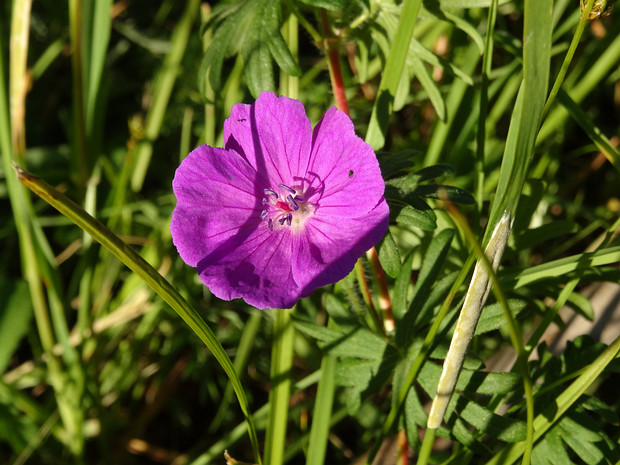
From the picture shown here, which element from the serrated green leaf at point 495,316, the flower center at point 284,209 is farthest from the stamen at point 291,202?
the serrated green leaf at point 495,316

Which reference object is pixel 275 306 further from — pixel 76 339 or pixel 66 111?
pixel 66 111

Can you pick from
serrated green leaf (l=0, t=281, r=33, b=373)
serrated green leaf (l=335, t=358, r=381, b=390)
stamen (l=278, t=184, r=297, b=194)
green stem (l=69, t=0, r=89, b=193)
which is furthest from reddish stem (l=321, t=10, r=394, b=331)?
serrated green leaf (l=0, t=281, r=33, b=373)

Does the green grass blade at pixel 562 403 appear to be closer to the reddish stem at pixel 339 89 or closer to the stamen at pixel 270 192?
the reddish stem at pixel 339 89

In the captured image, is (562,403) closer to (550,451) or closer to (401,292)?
(550,451)

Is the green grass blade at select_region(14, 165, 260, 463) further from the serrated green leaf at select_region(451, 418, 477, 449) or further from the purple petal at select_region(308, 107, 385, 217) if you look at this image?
the serrated green leaf at select_region(451, 418, 477, 449)

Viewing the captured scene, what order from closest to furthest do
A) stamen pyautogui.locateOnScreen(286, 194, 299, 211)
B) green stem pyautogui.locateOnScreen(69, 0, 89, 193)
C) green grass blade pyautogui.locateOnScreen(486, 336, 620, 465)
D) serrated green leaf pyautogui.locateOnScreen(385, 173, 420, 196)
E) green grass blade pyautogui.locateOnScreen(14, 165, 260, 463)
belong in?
green grass blade pyautogui.locateOnScreen(14, 165, 260, 463)
green grass blade pyautogui.locateOnScreen(486, 336, 620, 465)
serrated green leaf pyautogui.locateOnScreen(385, 173, 420, 196)
stamen pyautogui.locateOnScreen(286, 194, 299, 211)
green stem pyautogui.locateOnScreen(69, 0, 89, 193)

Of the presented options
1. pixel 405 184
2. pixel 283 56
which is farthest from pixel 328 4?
pixel 405 184

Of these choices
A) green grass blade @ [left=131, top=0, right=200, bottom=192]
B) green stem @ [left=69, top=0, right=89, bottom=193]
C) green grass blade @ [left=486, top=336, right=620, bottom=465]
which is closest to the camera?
A: green grass blade @ [left=486, top=336, right=620, bottom=465]
